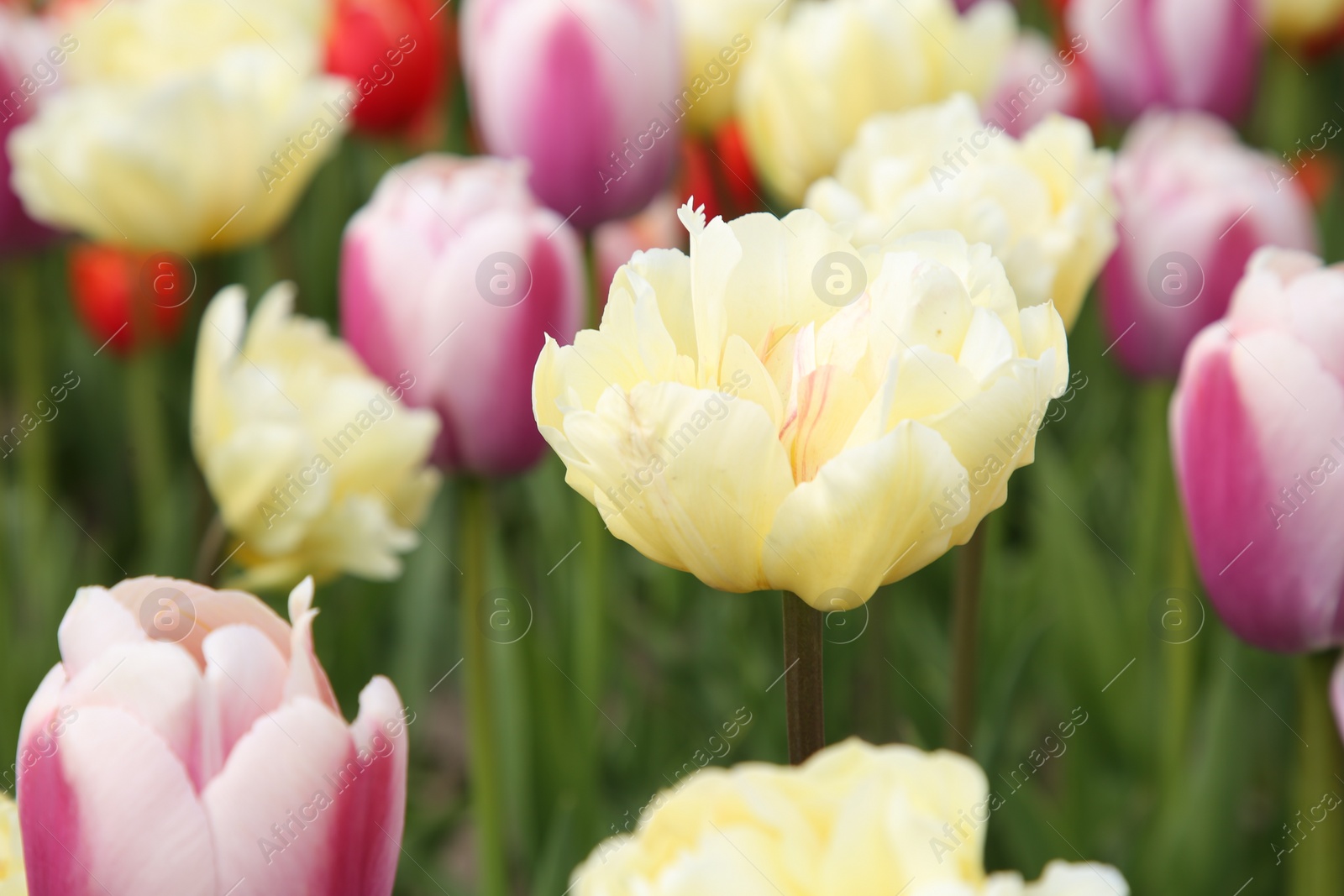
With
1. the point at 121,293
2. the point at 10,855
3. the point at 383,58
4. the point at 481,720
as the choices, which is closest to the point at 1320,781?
the point at 481,720

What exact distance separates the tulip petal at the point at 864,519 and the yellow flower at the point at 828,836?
0.26 ft

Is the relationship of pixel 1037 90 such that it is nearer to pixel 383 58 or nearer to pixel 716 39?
pixel 716 39

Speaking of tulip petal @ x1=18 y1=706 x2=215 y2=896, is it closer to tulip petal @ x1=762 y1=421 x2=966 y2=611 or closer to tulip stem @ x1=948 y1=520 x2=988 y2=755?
tulip petal @ x1=762 y1=421 x2=966 y2=611

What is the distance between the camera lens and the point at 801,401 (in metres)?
0.39

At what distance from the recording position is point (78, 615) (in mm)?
394

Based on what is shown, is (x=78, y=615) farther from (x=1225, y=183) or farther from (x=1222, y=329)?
(x=1225, y=183)

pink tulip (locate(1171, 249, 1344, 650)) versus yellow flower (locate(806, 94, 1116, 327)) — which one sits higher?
yellow flower (locate(806, 94, 1116, 327))

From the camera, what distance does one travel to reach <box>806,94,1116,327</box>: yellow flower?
0.64 m

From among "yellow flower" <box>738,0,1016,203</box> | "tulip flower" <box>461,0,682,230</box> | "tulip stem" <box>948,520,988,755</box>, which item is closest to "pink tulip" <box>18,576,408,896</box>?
"tulip stem" <box>948,520,988,755</box>

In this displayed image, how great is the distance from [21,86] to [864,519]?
948mm

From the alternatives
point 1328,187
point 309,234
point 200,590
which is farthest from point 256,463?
point 1328,187

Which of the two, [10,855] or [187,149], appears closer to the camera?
[10,855]

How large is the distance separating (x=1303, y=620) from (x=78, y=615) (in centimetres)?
45

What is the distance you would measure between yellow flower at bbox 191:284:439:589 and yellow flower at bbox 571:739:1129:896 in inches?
18.5
